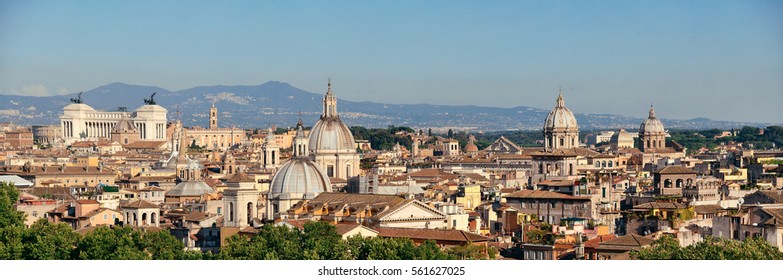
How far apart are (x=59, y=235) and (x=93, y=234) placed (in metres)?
0.56

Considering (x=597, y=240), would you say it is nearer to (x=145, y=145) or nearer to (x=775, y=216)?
(x=775, y=216)

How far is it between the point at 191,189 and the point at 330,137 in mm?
8777

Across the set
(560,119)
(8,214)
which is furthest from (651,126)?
(8,214)

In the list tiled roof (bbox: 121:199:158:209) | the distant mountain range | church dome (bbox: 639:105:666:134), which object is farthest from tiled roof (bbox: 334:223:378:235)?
the distant mountain range

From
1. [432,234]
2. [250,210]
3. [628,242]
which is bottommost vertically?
[250,210]

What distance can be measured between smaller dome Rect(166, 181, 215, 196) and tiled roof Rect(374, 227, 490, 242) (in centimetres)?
1753

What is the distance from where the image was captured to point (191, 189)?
167 feet

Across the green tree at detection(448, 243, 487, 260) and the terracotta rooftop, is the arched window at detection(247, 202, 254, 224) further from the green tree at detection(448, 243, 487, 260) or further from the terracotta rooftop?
the terracotta rooftop

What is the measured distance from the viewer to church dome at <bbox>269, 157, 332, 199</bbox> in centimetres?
4056

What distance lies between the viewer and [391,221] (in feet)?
113

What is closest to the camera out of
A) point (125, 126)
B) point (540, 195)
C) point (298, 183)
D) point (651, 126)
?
A: point (298, 183)

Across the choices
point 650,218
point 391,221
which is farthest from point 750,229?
point 391,221

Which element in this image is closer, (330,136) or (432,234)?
(432,234)
